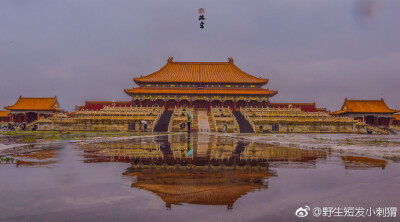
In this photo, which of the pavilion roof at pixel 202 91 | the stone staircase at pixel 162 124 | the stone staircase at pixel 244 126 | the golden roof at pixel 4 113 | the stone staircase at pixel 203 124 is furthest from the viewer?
the golden roof at pixel 4 113

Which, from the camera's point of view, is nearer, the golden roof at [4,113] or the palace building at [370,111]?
the palace building at [370,111]

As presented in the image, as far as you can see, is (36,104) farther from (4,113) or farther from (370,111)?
Result: (370,111)

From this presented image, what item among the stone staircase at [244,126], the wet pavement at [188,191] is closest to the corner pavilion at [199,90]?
the stone staircase at [244,126]

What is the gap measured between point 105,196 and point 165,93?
53532 millimetres

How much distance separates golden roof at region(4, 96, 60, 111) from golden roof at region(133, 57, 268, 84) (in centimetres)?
2067

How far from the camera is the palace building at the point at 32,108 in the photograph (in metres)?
64.1

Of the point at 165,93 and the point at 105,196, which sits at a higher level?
the point at 165,93

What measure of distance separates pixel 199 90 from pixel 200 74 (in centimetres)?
640

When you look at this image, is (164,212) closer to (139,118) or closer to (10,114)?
(139,118)

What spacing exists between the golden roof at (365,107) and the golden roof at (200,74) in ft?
58.1

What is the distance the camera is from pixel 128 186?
5.90 metres

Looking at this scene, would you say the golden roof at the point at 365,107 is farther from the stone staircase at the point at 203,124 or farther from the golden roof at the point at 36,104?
the golden roof at the point at 36,104

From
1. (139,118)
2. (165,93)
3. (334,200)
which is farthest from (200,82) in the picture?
(334,200)

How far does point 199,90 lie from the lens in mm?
60219
